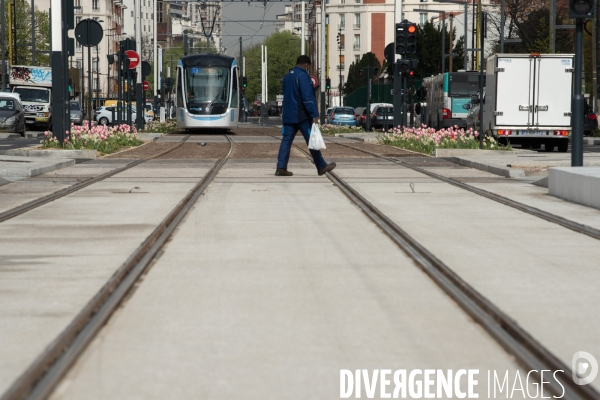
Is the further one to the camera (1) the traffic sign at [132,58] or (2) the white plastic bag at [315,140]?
(1) the traffic sign at [132,58]

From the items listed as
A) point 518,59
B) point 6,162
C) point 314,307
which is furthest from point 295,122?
point 518,59

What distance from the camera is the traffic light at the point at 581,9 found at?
16.0 m

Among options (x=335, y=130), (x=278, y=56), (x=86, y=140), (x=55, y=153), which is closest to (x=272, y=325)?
(x=55, y=153)

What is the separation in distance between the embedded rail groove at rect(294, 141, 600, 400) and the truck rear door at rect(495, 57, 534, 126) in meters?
23.2

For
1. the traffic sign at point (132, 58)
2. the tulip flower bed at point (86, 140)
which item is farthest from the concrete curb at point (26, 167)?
the traffic sign at point (132, 58)

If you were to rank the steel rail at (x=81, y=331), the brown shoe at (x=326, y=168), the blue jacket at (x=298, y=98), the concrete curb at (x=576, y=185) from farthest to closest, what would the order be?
the brown shoe at (x=326, y=168) → the blue jacket at (x=298, y=98) → the concrete curb at (x=576, y=185) → the steel rail at (x=81, y=331)

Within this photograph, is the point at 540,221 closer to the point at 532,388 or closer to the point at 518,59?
the point at 532,388

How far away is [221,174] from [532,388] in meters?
14.6

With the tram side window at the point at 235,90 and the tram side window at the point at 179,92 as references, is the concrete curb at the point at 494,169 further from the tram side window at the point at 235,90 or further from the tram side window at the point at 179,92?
the tram side window at the point at 179,92

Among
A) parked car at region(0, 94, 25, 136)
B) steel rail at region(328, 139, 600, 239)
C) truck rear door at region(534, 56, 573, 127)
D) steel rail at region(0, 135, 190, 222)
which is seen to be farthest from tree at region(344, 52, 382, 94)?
steel rail at region(328, 139, 600, 239)

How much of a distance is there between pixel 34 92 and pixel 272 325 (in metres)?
52.6

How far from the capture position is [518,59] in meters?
32.9

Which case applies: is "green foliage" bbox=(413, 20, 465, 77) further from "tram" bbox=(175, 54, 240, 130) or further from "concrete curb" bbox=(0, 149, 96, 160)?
"concrete curb" bbox=(0, 149, 96, 160)

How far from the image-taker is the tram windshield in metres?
47.1
